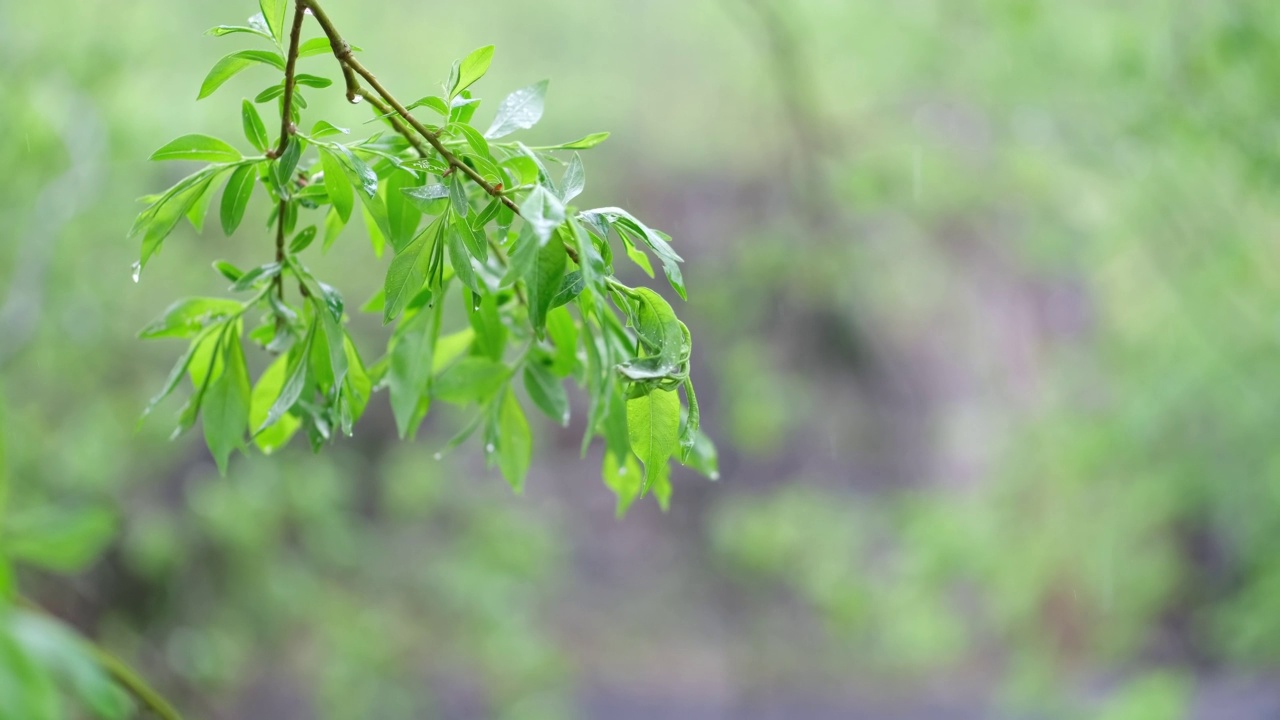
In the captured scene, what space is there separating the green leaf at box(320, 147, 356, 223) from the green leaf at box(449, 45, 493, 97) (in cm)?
7

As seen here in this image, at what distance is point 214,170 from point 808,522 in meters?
2.98

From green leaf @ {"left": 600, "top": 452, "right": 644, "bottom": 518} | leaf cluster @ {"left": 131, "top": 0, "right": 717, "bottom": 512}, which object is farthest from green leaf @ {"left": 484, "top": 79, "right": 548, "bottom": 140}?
green leaf @ {"left": 600, "top": 452, "right": 644, "bottom": 518}

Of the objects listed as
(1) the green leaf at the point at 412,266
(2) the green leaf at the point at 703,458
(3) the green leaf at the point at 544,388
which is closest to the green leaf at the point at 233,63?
(1) the green leaf at the point at 412,266

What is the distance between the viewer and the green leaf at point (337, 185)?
19.9 inches

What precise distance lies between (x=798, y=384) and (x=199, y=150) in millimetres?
3190

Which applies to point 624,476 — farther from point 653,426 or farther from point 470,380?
point 653,426

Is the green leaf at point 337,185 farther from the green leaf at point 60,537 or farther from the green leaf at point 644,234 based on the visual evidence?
the green leaf at point 60,537

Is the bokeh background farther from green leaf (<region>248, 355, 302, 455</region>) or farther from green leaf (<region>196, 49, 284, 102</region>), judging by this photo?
green leaf (<region>196, 49, 284, 102</region>)

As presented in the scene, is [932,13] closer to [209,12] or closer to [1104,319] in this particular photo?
[1104,319]

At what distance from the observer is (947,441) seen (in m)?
4.79

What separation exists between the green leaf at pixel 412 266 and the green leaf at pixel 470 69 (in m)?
0.08

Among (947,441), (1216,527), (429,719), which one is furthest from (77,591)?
(1216,527)

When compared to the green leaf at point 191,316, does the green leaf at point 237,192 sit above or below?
above

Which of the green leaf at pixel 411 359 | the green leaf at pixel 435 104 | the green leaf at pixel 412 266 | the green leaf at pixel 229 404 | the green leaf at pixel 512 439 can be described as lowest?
the green leaf at pixel 512 439
